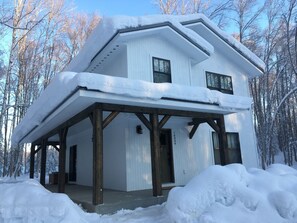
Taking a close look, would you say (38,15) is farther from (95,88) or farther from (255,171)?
(255,171)

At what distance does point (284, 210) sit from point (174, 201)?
179cm

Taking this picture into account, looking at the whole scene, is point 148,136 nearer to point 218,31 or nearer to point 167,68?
point 167,68

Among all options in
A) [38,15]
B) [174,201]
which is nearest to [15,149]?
[38,15]

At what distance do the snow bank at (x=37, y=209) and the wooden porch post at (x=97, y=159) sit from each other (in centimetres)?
47

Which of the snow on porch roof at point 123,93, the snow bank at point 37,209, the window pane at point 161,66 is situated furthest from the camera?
the window pane at point 161,66

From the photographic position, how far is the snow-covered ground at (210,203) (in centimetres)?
413

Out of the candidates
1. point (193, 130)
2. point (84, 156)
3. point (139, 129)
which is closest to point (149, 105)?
point (139, 129)

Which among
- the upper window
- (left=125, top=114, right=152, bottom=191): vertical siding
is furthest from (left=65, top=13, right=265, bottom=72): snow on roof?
(left=125, top=114, right=152, bottom=191): vertical siding

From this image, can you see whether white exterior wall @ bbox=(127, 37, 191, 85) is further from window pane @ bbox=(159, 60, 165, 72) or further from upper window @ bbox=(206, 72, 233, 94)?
upper window @ bbox=(206, 72, 233, 94)

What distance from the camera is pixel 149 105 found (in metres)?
6.57

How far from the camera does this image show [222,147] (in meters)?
8.20

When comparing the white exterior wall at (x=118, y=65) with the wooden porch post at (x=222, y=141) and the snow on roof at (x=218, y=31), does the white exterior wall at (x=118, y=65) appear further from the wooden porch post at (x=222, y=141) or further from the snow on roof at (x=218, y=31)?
the wooden porch post at (x=222, y=141)

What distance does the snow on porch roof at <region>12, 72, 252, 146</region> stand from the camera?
18.0 feet

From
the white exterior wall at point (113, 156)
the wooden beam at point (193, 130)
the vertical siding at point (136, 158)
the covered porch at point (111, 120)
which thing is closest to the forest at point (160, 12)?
the white exterior wall at point (113, 156)
